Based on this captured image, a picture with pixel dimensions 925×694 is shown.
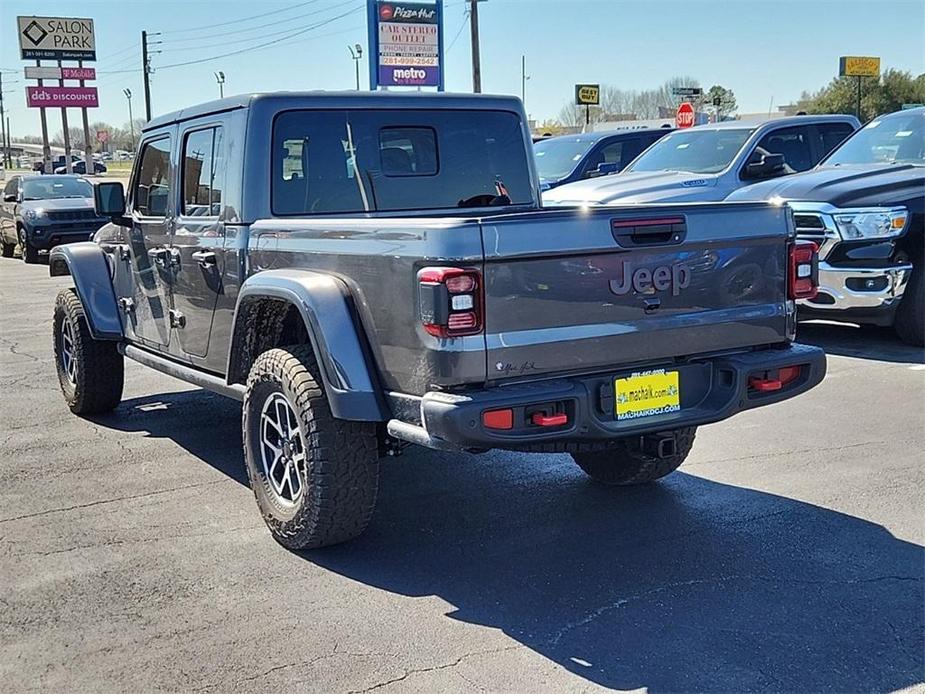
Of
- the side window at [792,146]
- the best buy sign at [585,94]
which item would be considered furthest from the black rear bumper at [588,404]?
the best buy sign at [585,94]

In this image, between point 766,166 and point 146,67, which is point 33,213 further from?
point 146,67

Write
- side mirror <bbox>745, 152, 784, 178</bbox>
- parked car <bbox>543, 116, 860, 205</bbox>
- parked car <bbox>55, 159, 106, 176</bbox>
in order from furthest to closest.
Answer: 1. parked car <bbox>55, 159, 106, 176</bbox>
2. parked car <bbox>543, 116, 860, 205</bbox>
3. side mirror <bbox>745, 152, 784, 178</bbox>

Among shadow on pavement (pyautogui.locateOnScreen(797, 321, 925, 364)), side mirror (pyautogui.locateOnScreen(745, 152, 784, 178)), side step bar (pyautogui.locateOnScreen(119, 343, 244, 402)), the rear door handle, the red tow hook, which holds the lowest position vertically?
shadow on pavement (pyautogui.locateOnScreen(797, 321, 925, 364))

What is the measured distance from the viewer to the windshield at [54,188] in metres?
19.2

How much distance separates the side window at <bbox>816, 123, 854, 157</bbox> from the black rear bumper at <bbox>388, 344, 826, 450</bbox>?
8.21m

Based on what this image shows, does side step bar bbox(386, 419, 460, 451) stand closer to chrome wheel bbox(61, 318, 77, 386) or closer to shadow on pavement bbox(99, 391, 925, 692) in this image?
shadow on pavement bbox(99, 391, 925, 692)

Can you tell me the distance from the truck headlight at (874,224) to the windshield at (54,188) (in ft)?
49.8

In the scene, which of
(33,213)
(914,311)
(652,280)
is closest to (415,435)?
(652,280)

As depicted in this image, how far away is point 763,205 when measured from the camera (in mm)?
4207

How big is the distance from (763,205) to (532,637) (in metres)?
2.03

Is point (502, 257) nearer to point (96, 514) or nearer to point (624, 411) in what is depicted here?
point (624, 411)

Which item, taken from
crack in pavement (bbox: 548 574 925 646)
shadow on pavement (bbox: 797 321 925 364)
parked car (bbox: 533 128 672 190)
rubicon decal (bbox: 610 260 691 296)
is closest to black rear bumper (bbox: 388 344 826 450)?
rubicon decal (bbox: 610 260 691 296)

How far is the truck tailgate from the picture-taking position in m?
3.60

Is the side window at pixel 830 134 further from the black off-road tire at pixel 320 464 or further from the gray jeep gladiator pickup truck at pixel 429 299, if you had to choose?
the black off-road tire at pixel 320 464
